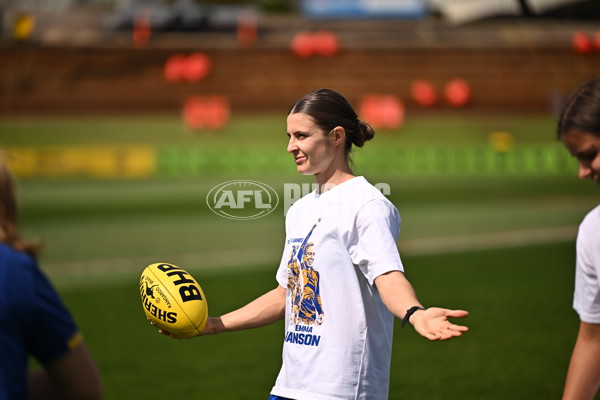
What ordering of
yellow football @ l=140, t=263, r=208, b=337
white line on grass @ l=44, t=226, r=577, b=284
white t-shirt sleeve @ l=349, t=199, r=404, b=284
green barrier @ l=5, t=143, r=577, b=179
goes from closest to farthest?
1. white t-shirt sleeve @ l=349, t=199, r=404, b=284
2. yellow football @ l=140, t=263, r=208, b=337
3. white line on grass @ l=44, t=226, r=577, b=284
4. green barrier @ l=5, t=143, r=577, b=179

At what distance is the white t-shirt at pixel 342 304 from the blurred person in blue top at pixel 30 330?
0.86 metres

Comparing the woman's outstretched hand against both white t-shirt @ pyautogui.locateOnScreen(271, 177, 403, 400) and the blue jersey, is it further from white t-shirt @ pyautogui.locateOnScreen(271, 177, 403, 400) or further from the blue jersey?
the blue jersey

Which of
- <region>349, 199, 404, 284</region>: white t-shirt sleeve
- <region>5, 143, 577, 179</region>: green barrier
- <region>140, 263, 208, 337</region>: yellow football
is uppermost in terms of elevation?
<region>349, 199, 404, 284</region>: white t-shirt sleeve

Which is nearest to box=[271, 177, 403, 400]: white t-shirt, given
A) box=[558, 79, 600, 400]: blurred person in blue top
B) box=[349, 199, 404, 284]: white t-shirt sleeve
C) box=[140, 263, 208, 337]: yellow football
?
box=[349, 199, 404, 284]: white t-shirt sleeve

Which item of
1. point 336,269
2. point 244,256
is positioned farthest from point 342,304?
point 244,256

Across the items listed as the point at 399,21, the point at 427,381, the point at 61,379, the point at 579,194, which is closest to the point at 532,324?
the point at 427,381

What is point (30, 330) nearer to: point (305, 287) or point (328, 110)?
point (305, 287)

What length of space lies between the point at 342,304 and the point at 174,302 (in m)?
0.78

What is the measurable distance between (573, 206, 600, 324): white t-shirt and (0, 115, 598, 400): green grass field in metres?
1.04

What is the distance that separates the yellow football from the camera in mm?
3715

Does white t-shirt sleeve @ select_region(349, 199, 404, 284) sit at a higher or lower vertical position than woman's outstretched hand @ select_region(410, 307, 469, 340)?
higher

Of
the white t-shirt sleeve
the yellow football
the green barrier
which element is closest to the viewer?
the white t-shirt sleeve

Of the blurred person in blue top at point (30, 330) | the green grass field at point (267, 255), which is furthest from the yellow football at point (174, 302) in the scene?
the green grass field at point (267, 255)

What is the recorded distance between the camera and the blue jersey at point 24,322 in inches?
112
